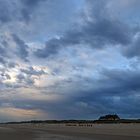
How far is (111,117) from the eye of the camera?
160 m
